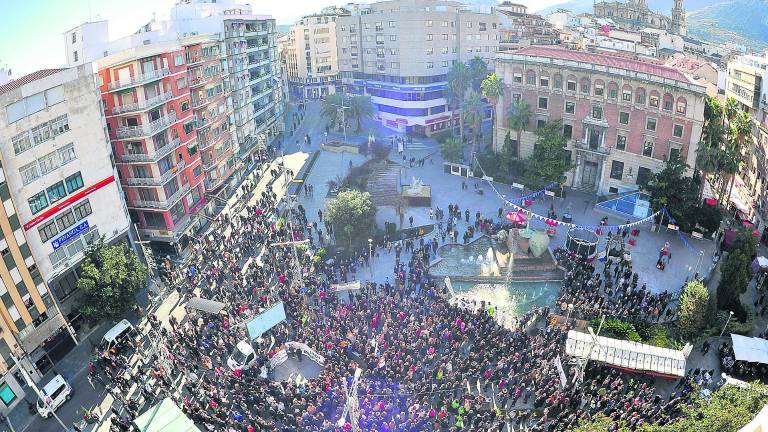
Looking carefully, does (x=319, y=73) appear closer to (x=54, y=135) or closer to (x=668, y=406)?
(x=54, y=135)

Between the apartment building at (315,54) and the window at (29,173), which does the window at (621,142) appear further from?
the apartment building at (315,54)

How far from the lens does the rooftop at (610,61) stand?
46.5 metres

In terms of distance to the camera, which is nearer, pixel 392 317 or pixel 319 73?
pixel 392 317

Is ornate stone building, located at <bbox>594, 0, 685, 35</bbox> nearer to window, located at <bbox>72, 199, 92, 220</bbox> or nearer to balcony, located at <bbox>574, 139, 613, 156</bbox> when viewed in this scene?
balcony, located at <bbox>574, 139, 613, 156</bbox>

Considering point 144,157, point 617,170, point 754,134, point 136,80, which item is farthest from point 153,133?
point 754,134

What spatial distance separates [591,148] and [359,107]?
120ft

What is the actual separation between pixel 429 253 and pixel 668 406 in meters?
20.6

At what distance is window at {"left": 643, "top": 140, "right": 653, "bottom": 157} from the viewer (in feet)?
156

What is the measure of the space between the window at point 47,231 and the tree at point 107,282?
2443mm

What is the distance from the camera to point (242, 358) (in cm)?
2939

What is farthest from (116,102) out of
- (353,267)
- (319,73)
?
(319,73)

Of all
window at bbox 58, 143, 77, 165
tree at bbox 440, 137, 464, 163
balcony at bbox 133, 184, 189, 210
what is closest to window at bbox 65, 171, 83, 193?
window at bbox 58, 143, 77, 165

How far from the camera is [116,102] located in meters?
38.4

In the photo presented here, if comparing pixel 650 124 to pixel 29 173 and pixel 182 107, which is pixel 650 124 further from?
pixel 29 173
